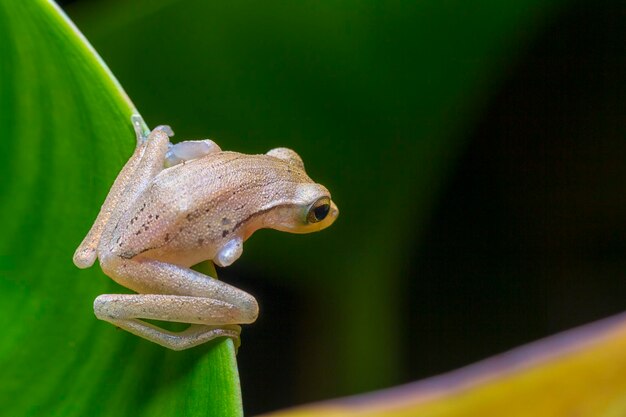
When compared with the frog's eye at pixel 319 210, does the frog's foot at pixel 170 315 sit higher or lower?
lower

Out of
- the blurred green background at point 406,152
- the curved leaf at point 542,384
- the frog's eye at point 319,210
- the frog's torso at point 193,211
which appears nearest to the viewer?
the curved leaf at point 542,384

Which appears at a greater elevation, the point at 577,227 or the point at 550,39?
the point at 550,39

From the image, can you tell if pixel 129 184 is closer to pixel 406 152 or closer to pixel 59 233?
pixel 59 233

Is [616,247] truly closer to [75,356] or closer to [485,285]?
[485,285]

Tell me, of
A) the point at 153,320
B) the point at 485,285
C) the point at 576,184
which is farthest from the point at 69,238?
the point at 576,184

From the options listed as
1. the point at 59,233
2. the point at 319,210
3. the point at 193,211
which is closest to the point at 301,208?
the point at 319,210

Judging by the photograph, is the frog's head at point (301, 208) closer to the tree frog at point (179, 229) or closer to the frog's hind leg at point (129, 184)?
the tree frog at point (179, 229)

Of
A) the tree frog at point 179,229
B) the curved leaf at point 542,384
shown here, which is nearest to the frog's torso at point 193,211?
the tree frog at point 179,229
